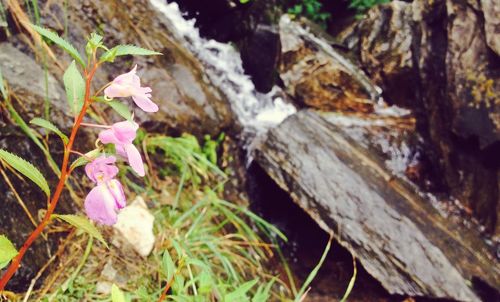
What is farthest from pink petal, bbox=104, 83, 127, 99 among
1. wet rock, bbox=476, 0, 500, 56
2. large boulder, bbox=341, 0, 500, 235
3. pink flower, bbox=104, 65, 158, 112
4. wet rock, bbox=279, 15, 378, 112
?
wet rock, bbox=279, 15, 378, 112

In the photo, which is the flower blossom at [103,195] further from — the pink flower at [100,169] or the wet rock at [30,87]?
the wet rock at [30,87]

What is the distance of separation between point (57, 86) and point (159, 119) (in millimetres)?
706

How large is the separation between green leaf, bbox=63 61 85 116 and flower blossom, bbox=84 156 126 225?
0.34 ft

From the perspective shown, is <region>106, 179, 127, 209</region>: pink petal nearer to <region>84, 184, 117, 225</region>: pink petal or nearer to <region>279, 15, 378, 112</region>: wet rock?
<region>84, 184, 117, 225</region>: pink petal

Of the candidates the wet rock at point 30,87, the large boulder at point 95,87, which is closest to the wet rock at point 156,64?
the large boulder at point 95,87

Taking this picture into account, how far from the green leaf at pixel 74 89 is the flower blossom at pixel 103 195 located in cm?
10

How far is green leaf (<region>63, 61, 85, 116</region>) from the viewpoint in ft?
2.56

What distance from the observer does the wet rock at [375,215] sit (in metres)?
2.60

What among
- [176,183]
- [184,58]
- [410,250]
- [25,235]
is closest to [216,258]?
[176,183]

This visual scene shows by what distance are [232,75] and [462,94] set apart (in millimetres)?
2143

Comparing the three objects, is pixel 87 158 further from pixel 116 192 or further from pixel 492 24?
pixel 492 24

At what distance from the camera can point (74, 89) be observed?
792mm

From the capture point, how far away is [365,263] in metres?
2.62

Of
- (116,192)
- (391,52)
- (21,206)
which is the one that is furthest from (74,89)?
(391,52)
